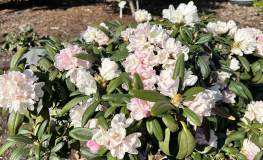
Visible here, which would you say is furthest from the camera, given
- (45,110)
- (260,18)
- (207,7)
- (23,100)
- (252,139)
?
(207,7)

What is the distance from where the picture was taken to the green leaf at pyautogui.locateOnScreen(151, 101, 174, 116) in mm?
832

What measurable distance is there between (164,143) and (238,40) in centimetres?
102

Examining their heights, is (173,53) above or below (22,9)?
below

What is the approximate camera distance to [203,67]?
1159 mm

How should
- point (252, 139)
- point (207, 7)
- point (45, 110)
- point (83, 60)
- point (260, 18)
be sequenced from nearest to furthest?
point (83, 60), point (45, 110), point (252, 139), point (260, 18), point (207, 7)

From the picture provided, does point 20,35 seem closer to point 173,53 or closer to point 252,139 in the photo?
point 173,53

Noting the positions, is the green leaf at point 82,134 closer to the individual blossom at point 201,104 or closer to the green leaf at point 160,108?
the green leaf at point 160,108

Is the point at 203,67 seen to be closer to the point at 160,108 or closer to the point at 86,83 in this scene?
the point at 160,108

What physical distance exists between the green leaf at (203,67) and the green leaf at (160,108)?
39 centimetres

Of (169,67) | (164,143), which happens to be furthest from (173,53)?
(164,143)

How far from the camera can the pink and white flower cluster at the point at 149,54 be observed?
40.1 inches

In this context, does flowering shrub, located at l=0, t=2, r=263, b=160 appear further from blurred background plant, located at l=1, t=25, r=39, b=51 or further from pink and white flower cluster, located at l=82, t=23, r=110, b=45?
blurred background plant, located at l=1, t=25, r=39, b=51

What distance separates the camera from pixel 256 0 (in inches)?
303

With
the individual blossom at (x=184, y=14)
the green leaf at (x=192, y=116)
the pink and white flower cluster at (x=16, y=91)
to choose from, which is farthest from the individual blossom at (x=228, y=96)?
the pink and white flower cluster at (x=16, y=91)
